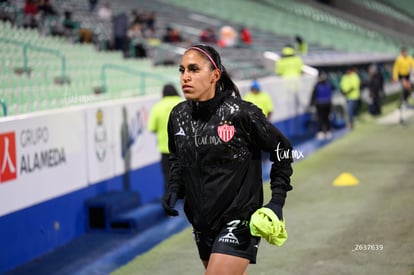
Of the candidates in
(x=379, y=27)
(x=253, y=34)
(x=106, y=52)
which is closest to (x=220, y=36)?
(x=253, y=34)

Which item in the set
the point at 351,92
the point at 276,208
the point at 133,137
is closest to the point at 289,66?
the point at 351,92

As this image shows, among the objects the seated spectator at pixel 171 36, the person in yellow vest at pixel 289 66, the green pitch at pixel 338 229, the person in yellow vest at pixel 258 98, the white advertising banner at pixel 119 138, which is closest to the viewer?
the green pitch at pixel 338 229

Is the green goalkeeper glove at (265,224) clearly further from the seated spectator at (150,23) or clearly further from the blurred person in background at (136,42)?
the seated spectator at (150,23)

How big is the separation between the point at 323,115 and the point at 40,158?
44.8 feet

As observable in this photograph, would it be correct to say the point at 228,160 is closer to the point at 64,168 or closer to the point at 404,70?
the point at 64,168

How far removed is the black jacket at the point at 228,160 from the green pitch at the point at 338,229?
3.77 metres

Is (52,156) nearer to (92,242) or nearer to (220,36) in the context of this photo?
(92,242)

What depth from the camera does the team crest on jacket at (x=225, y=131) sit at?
16.0 feet

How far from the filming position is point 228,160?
4906 mm

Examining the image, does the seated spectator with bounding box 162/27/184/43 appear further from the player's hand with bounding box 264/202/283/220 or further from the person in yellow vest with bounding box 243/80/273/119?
the player's hand with bounding box 264/202/283/220

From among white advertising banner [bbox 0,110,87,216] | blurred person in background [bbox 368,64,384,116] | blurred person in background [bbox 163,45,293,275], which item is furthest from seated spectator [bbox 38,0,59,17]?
blurred person in background [bbox 163,45,293,275]

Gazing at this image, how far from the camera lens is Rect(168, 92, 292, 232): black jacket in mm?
4875

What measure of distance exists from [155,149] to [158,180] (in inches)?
20.8

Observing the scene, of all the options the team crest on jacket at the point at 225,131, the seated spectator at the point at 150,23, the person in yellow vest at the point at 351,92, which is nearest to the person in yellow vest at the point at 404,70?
the person in yellow vest at the point at 351,92
